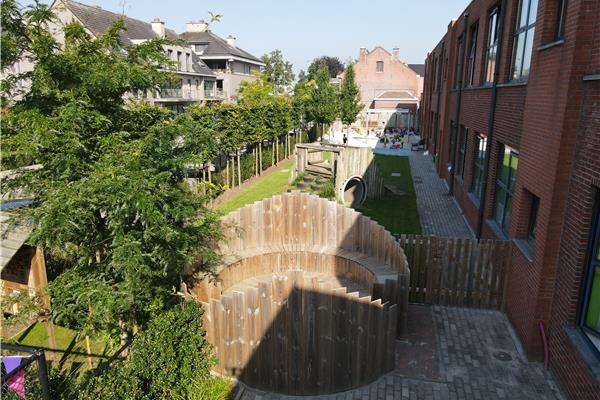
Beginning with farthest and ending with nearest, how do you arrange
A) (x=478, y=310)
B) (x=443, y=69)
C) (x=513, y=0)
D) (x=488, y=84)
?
1. (x=443, y=69)
2. (x=488, y=84)
3. (x=513, y=0)
4. (x=478, y=310)

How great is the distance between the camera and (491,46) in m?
14.0

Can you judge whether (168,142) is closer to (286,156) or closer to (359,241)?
(359,241)

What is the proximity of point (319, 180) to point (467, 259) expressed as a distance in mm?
11781

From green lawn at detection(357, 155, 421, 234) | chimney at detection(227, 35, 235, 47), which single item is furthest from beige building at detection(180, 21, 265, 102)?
green lawn at detection(357, 155, 421, 234)

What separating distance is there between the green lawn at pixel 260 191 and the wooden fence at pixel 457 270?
31.7ft

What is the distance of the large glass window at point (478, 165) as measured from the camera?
1438 centimetres

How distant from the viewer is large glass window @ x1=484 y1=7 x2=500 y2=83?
13572mm

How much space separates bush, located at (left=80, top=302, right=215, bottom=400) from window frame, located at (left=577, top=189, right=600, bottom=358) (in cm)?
580

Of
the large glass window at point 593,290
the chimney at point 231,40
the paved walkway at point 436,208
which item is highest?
the chimney at point 231,40

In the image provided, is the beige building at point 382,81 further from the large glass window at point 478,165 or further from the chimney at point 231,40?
the large glass window at point 478,165

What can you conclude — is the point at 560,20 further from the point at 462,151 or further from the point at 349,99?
the point at 349,99

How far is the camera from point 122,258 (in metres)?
5.23

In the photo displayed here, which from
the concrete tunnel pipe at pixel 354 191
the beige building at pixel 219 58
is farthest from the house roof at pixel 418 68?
the concrete tunnel pipe at pixel 354 191

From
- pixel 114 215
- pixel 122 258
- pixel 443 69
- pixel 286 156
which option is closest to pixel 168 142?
pixel 114 215
